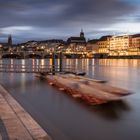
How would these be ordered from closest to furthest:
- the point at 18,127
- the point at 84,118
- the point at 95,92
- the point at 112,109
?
the point at 18,127, the point at 84,118, the point at 112,109, the point at 95,92

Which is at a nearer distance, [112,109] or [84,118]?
[84,118]

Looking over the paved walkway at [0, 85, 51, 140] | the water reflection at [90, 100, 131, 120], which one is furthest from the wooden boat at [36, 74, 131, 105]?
the paved walkway at [0, 85, 51, 140]

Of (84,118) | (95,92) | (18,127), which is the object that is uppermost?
(18,127)

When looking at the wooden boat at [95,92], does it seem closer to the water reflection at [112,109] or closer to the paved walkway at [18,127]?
the water reflection at [112,109]

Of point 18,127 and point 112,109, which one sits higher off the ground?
point 18,127

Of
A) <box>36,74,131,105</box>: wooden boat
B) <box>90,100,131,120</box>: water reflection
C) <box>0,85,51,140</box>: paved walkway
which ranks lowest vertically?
<box>90,100,131,120</box>: water reflection

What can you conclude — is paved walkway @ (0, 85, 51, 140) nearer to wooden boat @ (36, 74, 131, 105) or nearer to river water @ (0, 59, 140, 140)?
river water @ (0, 59, 140, 140)

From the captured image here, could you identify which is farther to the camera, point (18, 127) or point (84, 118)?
point (84, 118)

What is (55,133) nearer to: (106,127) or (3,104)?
(106,127)

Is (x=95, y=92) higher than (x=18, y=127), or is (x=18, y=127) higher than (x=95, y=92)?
(x=18, y=127)

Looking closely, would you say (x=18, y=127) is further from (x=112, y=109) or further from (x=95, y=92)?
(x=95, y=92)

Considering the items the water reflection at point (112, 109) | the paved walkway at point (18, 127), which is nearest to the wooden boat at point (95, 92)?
the water reflection at point (112, 109)

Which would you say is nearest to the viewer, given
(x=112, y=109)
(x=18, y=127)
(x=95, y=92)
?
(x=18, y=127)

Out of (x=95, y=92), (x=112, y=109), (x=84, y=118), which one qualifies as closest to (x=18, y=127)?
(x=84, y=118)
